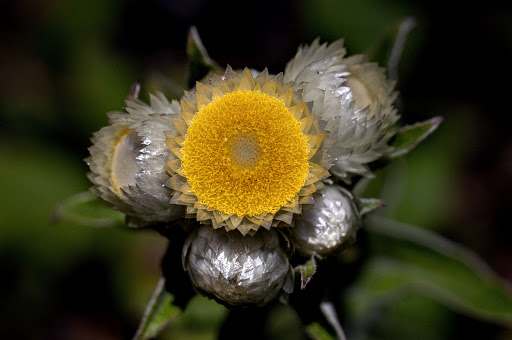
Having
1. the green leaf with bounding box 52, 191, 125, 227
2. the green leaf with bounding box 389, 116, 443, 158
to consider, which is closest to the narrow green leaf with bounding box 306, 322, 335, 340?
the green leaf with bounding box 389, 116, 443, 158

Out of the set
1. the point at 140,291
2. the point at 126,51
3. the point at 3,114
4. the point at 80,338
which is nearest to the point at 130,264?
the point at 140,291

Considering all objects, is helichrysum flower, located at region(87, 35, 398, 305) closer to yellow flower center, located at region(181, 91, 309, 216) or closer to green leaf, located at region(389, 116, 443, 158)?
yellow flower center, located at region(181, 91, 309, 216)

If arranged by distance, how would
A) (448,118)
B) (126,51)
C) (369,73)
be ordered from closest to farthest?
(369,73)
(448,118)
(126,51)

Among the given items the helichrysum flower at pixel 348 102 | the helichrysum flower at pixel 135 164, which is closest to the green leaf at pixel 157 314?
the helichrysum flower at pixel 135 164

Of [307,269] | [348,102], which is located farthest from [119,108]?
[307,269]

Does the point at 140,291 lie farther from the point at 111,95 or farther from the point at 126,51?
the point at 126,51

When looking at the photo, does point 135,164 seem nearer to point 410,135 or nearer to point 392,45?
point 410,135
